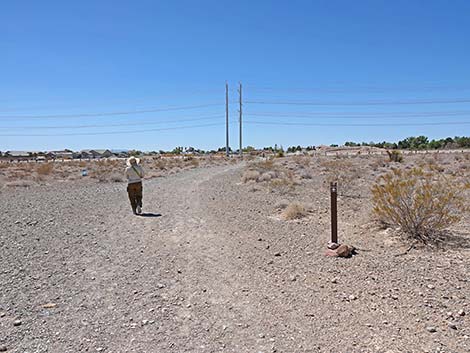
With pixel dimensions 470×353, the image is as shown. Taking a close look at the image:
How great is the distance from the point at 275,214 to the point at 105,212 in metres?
5.76

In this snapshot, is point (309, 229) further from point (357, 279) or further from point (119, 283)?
point (119, 283)

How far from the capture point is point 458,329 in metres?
4.50

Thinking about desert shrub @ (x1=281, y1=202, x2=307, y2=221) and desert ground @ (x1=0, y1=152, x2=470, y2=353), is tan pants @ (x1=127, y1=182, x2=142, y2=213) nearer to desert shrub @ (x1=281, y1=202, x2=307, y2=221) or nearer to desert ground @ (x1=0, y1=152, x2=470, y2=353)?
desert ground @ (x1=0, y1=152, x2=470, y2=353)

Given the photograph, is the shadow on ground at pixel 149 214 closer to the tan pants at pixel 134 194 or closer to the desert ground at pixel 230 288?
the tan pants at pixel 134 194

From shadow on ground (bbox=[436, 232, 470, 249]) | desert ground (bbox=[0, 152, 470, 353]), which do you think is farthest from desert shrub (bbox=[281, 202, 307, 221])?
shadow on ground (bbox=[436, 232, 470, 249])

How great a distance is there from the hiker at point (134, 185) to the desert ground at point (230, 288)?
1943 millimetres

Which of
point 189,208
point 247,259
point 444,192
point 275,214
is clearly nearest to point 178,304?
point 247,259

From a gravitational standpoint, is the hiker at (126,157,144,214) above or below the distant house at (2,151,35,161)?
below

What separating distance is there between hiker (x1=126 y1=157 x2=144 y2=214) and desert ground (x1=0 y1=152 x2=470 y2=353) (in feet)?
6.38

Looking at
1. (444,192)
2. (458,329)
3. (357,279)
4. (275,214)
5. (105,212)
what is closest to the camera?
(458,329)

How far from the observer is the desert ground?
14.6ft

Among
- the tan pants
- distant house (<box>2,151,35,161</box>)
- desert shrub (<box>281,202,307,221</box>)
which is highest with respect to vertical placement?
distant house (<box>2,151,35,161</box>)

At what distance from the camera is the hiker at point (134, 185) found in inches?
518

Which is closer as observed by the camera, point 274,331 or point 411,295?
point 274,331
